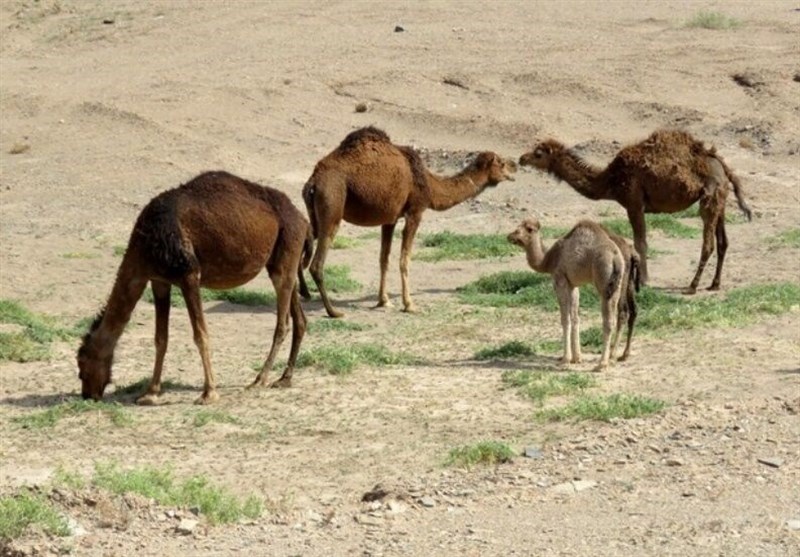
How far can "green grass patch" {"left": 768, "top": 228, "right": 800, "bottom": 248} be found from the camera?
19.3m

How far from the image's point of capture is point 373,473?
1049 cm

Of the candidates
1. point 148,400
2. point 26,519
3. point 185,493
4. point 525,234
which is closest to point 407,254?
point 525,234

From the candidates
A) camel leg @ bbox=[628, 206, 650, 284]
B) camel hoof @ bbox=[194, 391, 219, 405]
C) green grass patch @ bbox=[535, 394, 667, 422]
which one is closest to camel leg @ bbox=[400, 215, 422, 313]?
camel leg @ bbox=[628, 206, 650, 284]

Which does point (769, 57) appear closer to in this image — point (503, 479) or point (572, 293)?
point (572, 293)

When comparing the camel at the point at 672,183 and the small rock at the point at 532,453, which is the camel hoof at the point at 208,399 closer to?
the small rock at the point at 532,453

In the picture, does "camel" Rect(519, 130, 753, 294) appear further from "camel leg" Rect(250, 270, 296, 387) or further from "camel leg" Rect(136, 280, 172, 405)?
"camel leg" Rect(136, 280, 172, 405)

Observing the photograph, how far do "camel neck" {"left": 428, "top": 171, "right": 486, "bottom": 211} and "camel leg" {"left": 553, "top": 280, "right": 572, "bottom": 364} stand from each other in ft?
13.9

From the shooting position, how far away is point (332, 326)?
15.7 meters

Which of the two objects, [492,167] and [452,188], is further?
[492,167]

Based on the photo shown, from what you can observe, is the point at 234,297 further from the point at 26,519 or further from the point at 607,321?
the point at 26,519

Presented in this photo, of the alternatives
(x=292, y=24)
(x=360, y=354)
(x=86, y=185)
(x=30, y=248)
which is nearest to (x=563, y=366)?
(x=360, y=354)

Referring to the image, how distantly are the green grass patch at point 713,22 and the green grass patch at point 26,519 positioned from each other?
26134 millimetres

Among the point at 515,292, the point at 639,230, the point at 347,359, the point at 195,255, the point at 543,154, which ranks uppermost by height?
the point at 195,255

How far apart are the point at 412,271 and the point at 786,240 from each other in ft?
13.9
